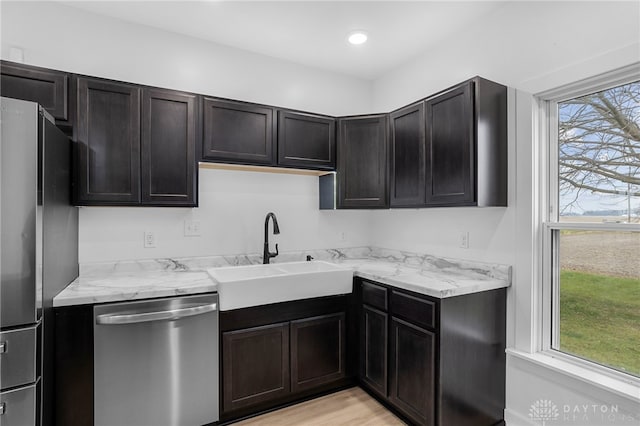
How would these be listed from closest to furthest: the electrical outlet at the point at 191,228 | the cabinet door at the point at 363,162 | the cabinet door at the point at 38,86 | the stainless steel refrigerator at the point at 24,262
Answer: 1. the stainless steel refrigerator at the point at 24,262
2. the cabinet door at the point at 38,86
3. the electrical outlet at the point at 191,228
4. the cabinet door at the point at 363,162

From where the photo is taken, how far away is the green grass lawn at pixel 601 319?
1.71 meters

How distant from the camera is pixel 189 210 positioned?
2.64m

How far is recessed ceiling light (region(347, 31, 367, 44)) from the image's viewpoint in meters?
2.55

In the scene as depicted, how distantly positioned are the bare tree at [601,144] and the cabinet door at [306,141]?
5.42ft

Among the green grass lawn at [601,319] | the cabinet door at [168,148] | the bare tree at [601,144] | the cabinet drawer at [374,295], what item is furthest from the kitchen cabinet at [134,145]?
the green grass lawn at [601,319]

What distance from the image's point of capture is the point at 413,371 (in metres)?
2.09

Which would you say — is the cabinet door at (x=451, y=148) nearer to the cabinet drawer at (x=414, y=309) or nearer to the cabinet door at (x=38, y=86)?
the cabinet drawer at (x=414, y=309)

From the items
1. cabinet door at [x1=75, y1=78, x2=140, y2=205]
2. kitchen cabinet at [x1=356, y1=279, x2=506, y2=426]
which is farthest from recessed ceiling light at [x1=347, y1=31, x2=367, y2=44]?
kitchen cabinet at [x1=356, y1=279, x2=506, y2=426]

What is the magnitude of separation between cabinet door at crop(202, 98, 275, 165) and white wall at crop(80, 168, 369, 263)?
34 cm

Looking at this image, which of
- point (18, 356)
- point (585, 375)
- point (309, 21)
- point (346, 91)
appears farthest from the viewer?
point (346, 91)

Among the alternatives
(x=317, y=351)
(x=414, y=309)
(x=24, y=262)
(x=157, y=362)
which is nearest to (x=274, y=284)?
(x=317, y=351)

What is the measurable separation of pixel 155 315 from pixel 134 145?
1.11m

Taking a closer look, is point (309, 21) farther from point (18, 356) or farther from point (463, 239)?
point (18, 356)

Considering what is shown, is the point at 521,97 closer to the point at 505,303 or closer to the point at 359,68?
the point at 505,303
